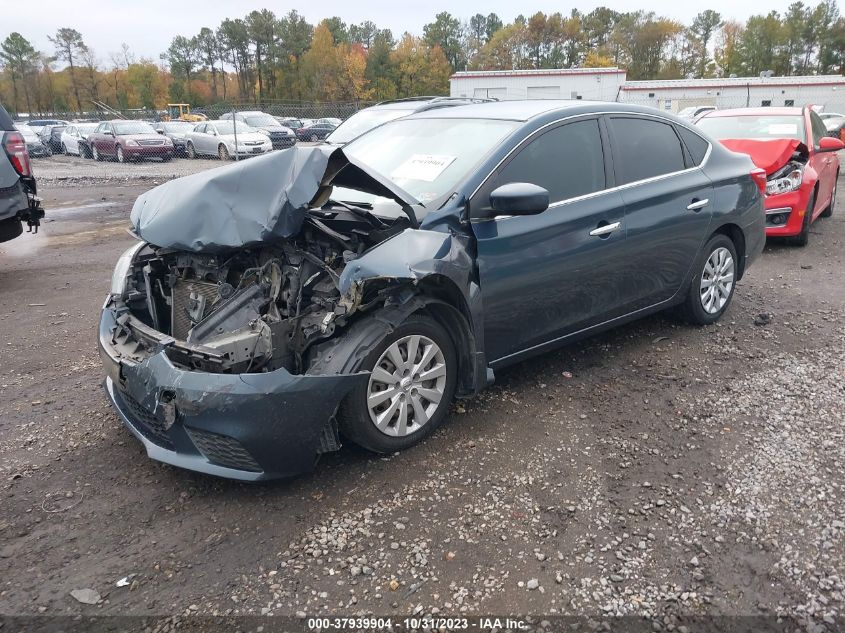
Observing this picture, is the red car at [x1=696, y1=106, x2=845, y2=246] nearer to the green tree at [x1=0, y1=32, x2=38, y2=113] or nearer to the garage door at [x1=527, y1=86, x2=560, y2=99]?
the garage door at [x1=527, y1=86, x2=560, y2=99]

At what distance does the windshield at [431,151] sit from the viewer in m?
3.68

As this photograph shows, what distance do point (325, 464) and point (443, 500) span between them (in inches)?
26.5

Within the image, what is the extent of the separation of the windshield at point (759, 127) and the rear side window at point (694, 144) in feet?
12.6

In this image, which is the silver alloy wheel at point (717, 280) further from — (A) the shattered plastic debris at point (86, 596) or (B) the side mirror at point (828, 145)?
(A) the shattered plastic debris at point (86, 596)

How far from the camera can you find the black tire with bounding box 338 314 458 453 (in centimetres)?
307

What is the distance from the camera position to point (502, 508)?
2.93m

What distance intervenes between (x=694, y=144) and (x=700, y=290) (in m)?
1.10

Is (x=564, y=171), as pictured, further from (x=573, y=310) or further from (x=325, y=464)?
(x=325, y=464)

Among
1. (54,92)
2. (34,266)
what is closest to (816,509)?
(34,266)

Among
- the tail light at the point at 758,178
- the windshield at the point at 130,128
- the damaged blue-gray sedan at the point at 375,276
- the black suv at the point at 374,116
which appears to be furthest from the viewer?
the windshield at the point at 130,128

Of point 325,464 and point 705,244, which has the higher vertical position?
point 705,244

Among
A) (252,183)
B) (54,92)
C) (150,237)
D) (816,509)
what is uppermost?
(54,92)

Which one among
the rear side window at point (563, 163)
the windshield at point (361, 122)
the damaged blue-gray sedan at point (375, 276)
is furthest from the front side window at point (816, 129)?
the rear side window at point (563, 163)

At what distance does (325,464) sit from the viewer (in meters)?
3.29
